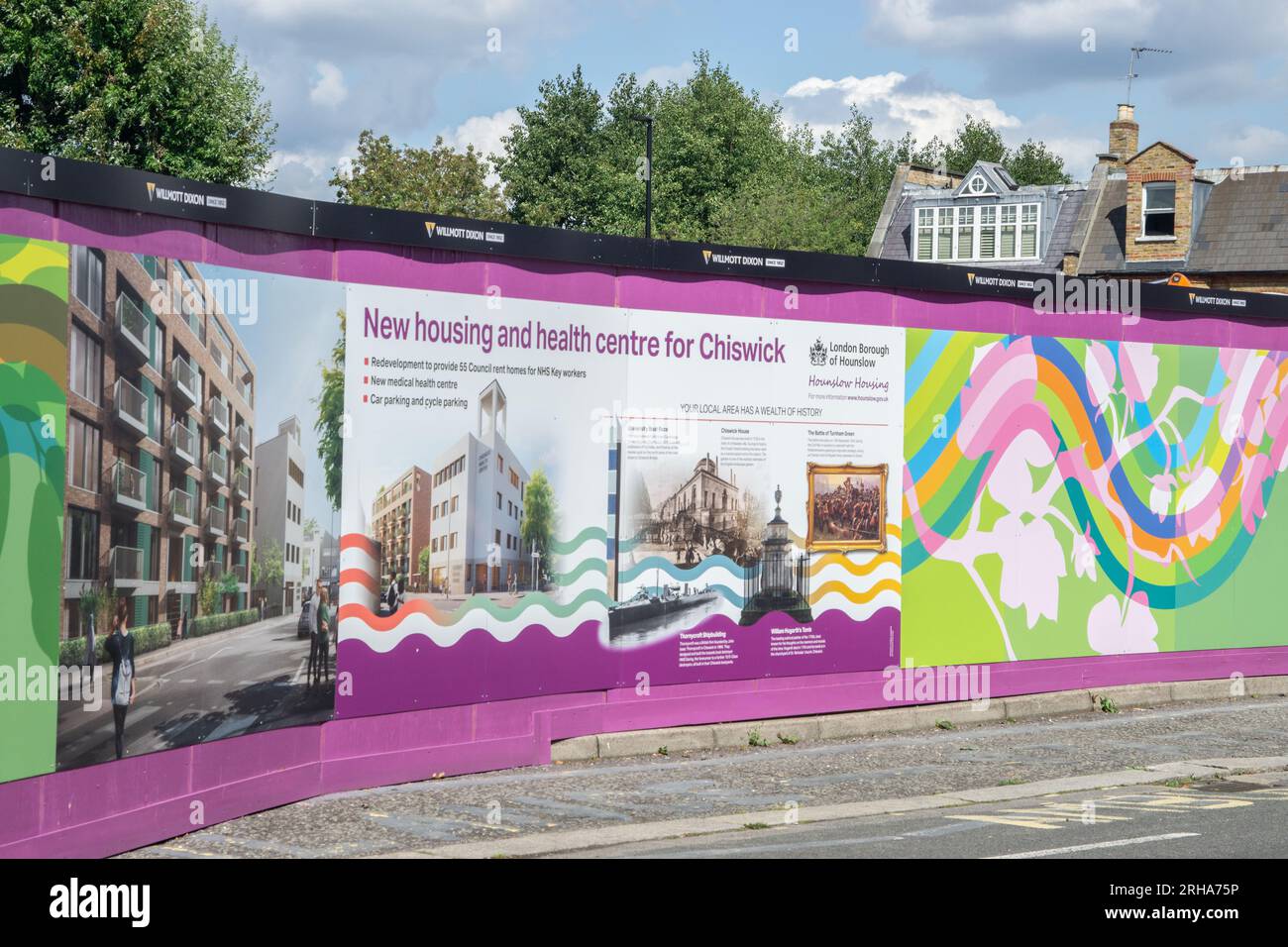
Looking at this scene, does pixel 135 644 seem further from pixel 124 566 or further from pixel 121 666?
pixel 124 566

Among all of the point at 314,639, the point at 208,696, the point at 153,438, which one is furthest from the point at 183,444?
the point at 314,639

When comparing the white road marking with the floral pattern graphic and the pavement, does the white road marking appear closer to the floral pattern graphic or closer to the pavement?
the pavement

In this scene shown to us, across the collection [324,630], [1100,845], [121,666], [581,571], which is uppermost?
[581,571]

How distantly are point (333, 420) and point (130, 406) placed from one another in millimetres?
2238

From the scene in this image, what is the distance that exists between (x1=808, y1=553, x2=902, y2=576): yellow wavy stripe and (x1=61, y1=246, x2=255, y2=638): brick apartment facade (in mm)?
6012

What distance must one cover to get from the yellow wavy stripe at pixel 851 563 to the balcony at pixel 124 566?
6.99 metres

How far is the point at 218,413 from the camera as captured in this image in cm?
1048

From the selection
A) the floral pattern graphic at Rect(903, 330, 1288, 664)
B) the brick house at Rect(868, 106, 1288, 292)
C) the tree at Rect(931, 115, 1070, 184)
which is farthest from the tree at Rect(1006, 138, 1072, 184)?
the floral pattern graphic at Rect(903, 330, 1288, 664)

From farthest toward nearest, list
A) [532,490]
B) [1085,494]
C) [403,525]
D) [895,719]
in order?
[1085,494] < [895,719] < [532,490] < [403,525]

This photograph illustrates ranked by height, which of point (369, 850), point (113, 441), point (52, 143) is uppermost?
point (52, 143)

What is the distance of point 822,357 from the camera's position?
14562 millimetres
